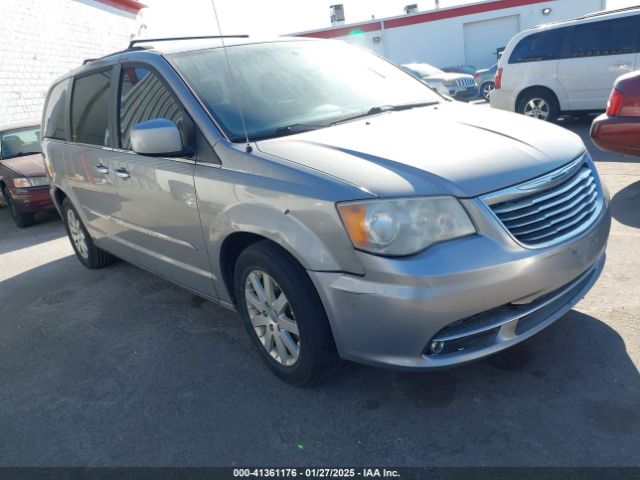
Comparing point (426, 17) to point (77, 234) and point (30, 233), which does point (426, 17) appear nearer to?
point (30, 233)

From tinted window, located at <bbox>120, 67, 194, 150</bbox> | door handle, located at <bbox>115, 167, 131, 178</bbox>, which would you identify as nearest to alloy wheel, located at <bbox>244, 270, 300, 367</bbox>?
tinted window, located at <bbox>120, 67, 194, 150</bbox>

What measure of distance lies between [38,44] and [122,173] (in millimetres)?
11826

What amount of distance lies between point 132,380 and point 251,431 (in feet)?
3.26

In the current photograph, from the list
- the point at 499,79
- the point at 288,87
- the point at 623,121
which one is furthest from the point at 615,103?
the point at 499,79

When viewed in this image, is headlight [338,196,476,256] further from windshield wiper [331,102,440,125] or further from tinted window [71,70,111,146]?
tinted window [71,70,111,146]

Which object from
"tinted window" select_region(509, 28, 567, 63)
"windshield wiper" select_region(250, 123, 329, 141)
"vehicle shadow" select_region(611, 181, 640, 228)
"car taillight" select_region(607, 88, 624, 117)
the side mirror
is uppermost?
the side mirror

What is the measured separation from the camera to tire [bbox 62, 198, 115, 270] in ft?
16.6

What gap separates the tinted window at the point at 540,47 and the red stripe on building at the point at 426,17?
65.6 feet

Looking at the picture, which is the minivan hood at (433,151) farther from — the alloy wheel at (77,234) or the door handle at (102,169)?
the alloy wheel at (77,234)

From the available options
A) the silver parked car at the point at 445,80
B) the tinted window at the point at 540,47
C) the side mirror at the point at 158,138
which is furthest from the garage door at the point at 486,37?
the side mirror at the point at 158,138

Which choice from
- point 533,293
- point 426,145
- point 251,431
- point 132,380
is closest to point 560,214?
point 533,293

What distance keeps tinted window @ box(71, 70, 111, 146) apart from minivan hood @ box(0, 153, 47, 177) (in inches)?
144

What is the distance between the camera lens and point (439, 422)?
2410mm

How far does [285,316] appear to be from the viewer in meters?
2.67
